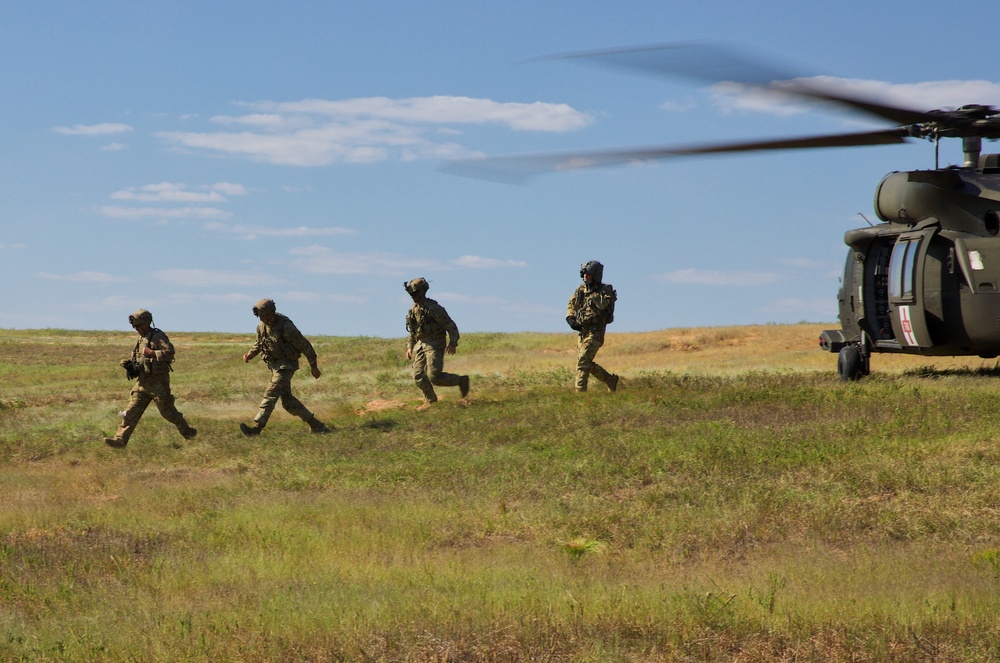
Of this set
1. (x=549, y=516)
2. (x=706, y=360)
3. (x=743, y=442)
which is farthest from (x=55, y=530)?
(x=706, y=360)

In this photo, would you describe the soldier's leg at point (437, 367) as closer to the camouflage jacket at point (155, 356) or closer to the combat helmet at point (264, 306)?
the combat helmet at point (264, 306)

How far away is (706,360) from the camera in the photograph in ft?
97.8

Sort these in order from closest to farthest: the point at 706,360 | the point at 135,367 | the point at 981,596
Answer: the point at 981,596 → the point at 135,367 → the point at 706,360

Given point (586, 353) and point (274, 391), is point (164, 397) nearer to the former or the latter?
point (274, 391)

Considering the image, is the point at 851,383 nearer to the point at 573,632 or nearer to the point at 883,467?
the point at 883,467

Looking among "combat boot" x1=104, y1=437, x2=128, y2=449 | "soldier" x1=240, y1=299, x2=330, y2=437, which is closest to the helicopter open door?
"soldier" x1=240, y1=299, x2=330, y2=437

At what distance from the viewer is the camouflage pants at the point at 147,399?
51.3ft

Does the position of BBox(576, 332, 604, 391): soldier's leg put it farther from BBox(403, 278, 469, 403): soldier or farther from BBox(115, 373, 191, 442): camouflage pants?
BBox(115, 373, 191, 442): camouflage pants

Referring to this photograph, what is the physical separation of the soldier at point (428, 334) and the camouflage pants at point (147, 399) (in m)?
4.02

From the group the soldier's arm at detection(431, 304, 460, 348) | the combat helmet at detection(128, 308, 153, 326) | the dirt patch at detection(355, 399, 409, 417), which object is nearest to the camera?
the combat helmet at detection(128, 308, 153, 326)

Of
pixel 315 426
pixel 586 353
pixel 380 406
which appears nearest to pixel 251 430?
pixel 315 426

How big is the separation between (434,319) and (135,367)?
4912 millimetres

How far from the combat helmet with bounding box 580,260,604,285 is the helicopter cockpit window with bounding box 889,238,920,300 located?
4.65m

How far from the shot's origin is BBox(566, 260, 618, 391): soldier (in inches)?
709
